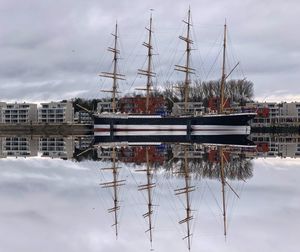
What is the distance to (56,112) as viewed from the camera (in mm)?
191500

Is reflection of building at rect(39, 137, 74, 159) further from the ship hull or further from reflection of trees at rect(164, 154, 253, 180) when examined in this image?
the ship hull

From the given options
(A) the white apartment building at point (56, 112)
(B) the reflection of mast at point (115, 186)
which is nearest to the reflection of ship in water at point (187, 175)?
(B) the reflection of mast at point (115, 186)

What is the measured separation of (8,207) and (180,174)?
1049 centimetres

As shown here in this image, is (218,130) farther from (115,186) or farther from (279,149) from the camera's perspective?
(115,186)

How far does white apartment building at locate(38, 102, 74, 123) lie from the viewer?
18938 centimetres

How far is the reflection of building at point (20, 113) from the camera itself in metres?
196

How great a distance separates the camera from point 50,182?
22078mm

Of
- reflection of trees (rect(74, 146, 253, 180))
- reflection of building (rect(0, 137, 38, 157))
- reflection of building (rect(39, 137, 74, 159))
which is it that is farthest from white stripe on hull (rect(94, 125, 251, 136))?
reflection of trees (rect(74, 146, 253, 180))

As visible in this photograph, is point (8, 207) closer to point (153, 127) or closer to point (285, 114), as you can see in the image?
point (153, 127)

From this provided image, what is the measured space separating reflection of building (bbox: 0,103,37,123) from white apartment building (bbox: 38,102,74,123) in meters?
3.43

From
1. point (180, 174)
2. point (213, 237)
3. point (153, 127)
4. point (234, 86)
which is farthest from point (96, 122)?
point (213, 237)

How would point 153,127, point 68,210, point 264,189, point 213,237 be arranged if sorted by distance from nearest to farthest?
1. point 213,237
2. point 68,210
3. point 264,189
4. point 153,127

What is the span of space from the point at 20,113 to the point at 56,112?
1511cm

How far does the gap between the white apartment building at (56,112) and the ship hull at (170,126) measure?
9496 centimetres
